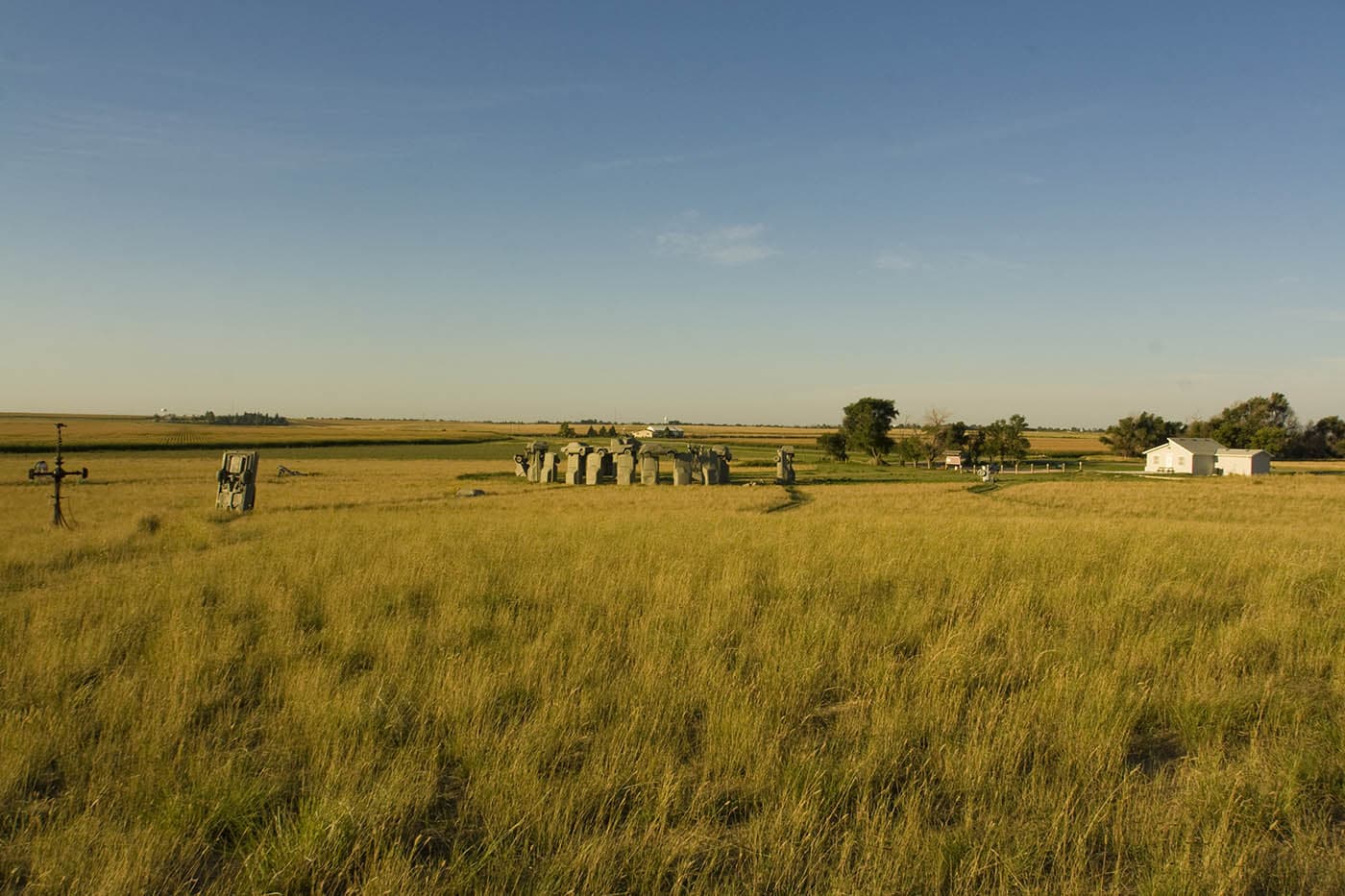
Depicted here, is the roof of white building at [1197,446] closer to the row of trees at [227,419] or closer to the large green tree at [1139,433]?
the large green tree at [1139,433]

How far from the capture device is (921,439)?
76625 mm

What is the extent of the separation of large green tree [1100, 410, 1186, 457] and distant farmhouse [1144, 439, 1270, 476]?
39112mm

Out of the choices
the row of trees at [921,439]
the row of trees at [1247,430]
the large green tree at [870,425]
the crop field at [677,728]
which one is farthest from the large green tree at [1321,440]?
the crop field at [677,728]

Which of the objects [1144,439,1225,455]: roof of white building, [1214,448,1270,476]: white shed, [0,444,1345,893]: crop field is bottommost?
[0,444,1345,893]: crop field

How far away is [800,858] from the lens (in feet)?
10.3

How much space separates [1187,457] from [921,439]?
22922 mm

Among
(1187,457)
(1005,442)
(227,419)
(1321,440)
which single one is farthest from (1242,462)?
(227,419)

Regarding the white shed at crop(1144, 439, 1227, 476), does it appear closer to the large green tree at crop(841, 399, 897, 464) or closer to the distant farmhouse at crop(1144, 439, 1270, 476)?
the distant farmhouse at crop(1144, 439, 1270, 476)

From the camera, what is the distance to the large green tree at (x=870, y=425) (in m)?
80.3

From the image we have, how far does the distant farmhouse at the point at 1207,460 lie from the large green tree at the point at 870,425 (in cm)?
2506

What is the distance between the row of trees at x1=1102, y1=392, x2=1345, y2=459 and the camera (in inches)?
3713

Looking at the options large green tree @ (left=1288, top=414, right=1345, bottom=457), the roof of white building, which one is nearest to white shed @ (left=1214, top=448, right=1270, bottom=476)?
the roof of white building

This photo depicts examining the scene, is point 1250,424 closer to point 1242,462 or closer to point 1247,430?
point 1247,430

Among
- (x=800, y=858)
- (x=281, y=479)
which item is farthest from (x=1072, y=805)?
(x=281, y=479)
